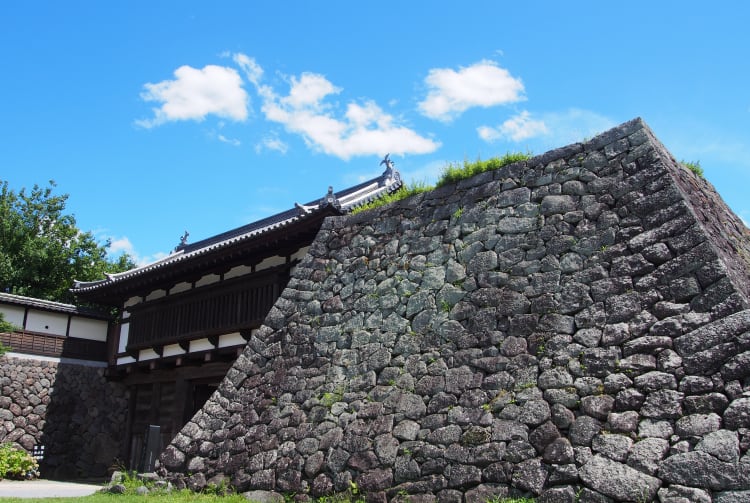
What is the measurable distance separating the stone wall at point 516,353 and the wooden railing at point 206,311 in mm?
2832

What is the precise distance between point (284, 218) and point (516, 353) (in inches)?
504

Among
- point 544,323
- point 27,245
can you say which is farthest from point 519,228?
point 27,245

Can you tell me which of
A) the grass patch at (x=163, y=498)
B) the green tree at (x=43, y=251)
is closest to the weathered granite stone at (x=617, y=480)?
the grass patch at (x=163, y=498)

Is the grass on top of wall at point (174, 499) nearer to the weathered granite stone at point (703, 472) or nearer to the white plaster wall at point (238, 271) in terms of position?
the weathered granite stone at point (703, 472)

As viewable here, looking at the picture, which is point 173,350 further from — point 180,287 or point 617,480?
point 617,480

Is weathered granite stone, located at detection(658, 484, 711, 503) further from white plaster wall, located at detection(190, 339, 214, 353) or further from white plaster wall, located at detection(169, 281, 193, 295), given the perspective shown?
white plaster wall, located at detection(169, 281, 193, 295)

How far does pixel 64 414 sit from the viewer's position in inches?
754

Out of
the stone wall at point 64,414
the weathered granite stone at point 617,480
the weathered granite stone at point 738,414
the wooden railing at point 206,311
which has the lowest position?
the weathered granite stone at point 617,480

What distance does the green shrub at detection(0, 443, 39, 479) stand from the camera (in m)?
16.6

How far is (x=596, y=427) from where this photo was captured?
674 centimetres

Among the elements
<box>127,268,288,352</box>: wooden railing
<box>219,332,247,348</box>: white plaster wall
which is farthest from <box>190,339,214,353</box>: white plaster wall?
<box>219,332,247,348</box>: white plaster wall

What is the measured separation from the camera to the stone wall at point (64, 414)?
18.2 meters

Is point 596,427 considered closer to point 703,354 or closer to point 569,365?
point 569,365

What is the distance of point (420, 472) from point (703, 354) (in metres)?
3.63
